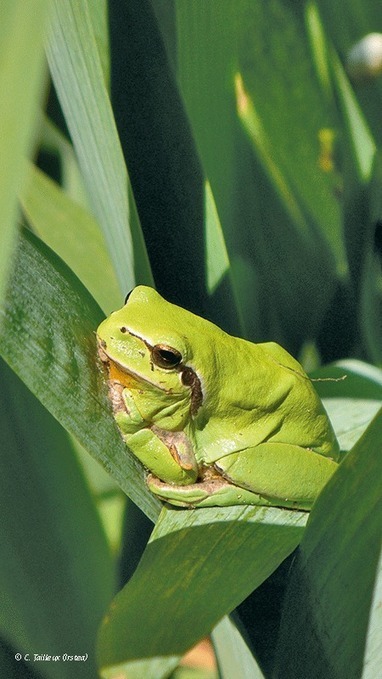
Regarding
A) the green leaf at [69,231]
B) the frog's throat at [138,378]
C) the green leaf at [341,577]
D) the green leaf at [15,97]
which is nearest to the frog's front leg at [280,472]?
the frog's throat at [138,378]

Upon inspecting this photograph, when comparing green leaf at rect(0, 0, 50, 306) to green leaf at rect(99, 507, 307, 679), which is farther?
green leaf at rect(99, 507, 307, 679)

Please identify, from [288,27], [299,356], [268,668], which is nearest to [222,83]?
[288,27]

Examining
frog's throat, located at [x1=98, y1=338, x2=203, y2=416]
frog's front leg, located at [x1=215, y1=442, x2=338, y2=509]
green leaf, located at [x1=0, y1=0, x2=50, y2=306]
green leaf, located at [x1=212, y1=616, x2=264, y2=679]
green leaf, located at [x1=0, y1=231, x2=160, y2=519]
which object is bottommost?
green leaf, located at [x1=212, y1=616, x2=264, y2=679]

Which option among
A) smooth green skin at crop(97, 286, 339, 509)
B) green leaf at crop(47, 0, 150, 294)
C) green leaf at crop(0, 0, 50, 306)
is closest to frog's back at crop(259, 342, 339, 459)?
smooth green skin at crop(97, 286, 339, 509)

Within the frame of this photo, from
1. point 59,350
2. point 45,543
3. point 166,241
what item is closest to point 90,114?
point 166,241

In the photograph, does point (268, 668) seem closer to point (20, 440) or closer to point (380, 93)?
point (20, 440)

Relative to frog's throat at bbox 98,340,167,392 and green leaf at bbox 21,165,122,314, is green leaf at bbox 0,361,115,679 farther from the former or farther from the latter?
green leaf at bbox 21,165,122,314

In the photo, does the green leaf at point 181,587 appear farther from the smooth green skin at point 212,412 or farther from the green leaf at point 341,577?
the smooth green skin at point 212,412
